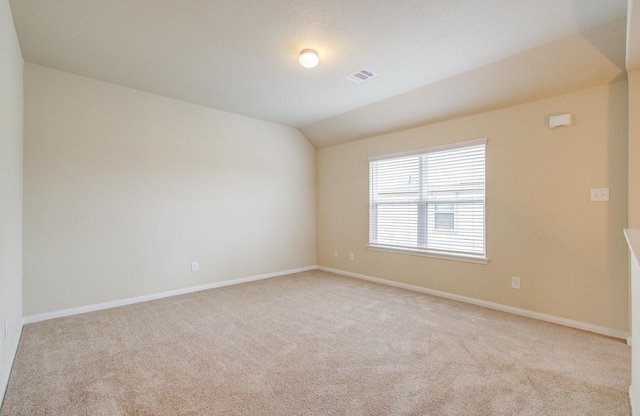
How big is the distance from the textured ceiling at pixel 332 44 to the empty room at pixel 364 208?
23 millimetres

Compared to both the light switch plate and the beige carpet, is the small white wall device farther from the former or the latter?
the beige carpet

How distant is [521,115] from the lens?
3182 mm

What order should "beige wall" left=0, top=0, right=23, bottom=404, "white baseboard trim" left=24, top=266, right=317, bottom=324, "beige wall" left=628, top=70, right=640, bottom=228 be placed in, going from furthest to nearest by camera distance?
1. "white baseboard trim" left=24, top=266, right=317, bottom=324
2. "beige wall" left=628, top=70, right=640, bottom=228
3. "beige wall" left=0, top=0, right=23, bottom=404

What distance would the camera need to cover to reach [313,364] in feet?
7.07

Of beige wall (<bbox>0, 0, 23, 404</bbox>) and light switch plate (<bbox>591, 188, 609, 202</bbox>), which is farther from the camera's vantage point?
light switch plate (<bbox>591, 188, 609, 202</bbox>)

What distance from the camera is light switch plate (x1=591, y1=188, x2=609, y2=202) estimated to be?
269 cm

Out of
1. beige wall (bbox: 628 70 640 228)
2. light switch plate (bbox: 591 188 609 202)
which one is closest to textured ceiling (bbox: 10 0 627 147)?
beige wall (bbox: 628 70 640 228)

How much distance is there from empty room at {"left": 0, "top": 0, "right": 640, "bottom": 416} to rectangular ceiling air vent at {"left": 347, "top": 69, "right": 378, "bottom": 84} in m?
0.04

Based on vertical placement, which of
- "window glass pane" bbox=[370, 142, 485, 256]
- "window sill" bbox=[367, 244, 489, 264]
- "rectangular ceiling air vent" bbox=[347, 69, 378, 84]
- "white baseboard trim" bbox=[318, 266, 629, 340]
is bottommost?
"white baseboard trim" bbox=[318, 266, 629, 340]

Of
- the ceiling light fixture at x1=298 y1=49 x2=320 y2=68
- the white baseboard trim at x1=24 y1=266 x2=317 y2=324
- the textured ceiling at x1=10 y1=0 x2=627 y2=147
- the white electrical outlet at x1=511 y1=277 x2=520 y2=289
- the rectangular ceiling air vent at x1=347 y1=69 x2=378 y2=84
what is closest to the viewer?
the textured ceiling at x1=10 y1=0 x2=627 y2=147

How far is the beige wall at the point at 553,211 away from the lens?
2.66m

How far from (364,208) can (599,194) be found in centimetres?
281

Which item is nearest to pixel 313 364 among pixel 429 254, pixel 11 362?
pixel 11 362

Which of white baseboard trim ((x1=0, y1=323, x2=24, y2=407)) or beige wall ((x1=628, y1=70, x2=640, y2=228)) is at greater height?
beige wall ((x1=628, y1=70, x2=640, y2=228))
